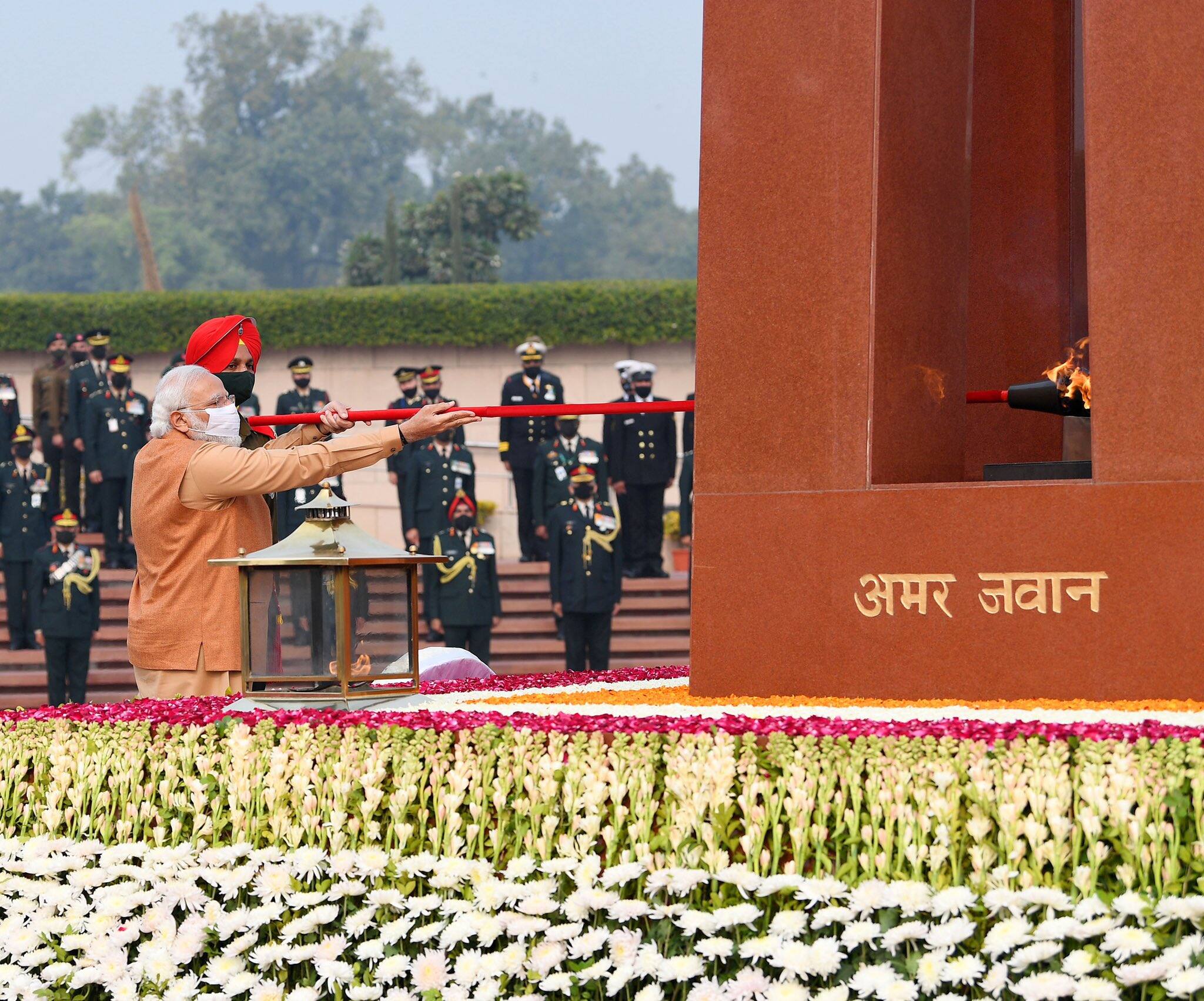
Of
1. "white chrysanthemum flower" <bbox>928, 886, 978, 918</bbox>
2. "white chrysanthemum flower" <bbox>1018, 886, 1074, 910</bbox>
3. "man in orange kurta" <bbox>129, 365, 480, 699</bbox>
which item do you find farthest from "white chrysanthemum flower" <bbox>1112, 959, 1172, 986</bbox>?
"man in orange kurta" <bbox>129, 365, 480, 699</bbox>

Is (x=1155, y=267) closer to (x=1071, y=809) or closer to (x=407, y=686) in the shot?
(x=1071, y=809)

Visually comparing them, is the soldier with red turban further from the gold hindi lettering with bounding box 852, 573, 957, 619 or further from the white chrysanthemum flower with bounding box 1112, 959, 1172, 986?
the white chrysanthemum flower with bounding box 1112, 959, 1172, 986

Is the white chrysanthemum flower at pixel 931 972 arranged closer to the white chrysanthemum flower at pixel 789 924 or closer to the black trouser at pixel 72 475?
the white chrysanthemum flower at pixel 789 924

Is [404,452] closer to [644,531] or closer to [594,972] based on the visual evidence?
[644,531]

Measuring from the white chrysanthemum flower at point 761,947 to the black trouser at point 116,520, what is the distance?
12006 millimetres

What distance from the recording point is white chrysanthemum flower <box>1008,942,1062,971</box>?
7.75 feet

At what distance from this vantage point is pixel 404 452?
503 inches

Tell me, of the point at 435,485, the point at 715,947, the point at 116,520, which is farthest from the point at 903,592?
the point at 116,520

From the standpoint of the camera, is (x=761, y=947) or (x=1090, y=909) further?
(x=761, y=947)

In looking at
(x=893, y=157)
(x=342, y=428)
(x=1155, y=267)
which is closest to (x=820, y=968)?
(x=1155, y=267)

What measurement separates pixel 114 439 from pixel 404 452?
9.37ft

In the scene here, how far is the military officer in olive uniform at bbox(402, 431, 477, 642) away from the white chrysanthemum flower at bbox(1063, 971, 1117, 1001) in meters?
10.2

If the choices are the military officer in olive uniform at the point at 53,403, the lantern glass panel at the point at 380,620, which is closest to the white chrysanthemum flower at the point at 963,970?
the lantern glass panel at the point at 380,620

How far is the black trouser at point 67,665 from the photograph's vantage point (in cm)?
1193
